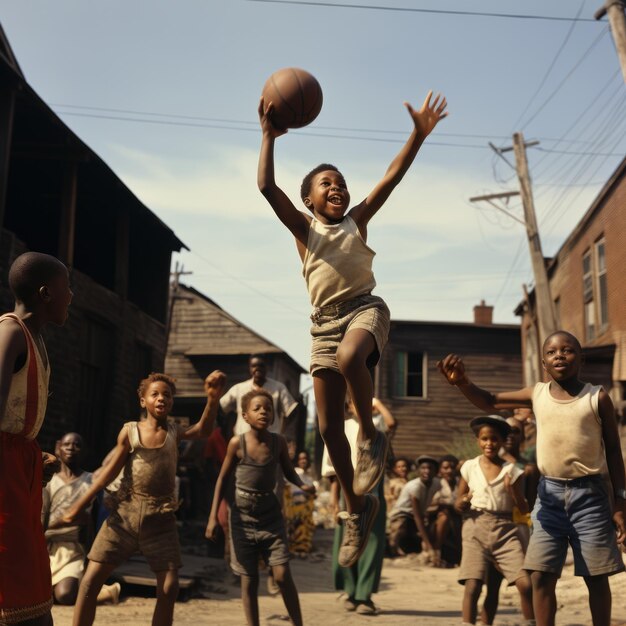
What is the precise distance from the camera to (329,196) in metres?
4.78

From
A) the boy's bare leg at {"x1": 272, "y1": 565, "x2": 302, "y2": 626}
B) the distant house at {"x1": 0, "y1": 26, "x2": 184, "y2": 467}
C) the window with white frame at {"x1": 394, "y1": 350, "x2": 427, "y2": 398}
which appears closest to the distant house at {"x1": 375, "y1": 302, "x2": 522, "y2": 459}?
the window with white frame at {"x1": 394, "y1": 350, "x2": 427, "y2": 398}

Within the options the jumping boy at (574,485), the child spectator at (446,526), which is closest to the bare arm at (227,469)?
the jumping boy at (574,485)

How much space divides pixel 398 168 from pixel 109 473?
3.20 metres

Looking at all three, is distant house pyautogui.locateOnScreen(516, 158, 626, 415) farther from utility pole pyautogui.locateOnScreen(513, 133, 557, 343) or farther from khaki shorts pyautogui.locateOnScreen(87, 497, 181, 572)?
khaki shorts pyautogui.locateOnScreen(87, 497, 181, 572)

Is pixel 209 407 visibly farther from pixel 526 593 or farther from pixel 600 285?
pixel 600 285

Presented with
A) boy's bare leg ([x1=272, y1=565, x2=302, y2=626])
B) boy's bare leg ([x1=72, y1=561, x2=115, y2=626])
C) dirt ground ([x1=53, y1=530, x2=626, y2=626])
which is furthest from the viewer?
dirt ground ([x1=53, y1=530, x2=626, y2=626])

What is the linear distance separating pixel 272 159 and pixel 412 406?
92.4ft

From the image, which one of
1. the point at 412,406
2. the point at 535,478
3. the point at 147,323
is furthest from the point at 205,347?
the point at 535,478

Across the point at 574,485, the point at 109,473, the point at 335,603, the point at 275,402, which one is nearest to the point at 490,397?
the point at 574,485

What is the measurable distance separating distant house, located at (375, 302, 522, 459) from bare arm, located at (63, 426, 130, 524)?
83.5 ft

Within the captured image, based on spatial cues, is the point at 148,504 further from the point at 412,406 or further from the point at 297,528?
the point at 412,406

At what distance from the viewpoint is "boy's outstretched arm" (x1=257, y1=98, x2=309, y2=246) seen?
185 inches

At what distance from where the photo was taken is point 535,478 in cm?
796

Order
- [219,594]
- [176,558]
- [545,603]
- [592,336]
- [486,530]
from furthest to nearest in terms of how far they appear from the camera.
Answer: [592,336], [219,594], [486,530], [176,558], [545,603]
